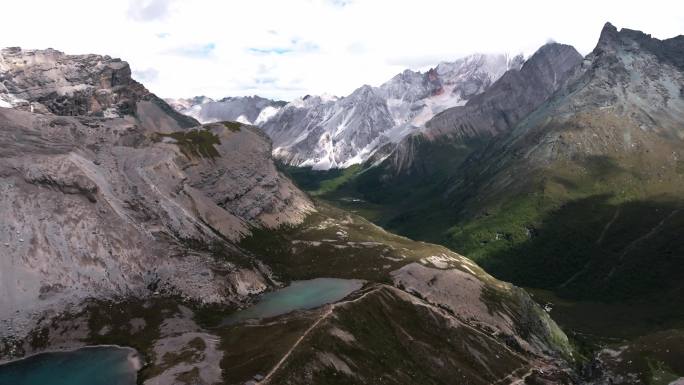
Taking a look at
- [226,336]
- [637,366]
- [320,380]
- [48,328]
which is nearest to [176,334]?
[226,336]

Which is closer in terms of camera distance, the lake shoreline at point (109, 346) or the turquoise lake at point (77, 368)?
the turquoise lake at point (77, 368)

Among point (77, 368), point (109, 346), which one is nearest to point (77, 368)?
point (77, 368)

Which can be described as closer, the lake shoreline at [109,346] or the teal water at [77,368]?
the teal water at [77,368]

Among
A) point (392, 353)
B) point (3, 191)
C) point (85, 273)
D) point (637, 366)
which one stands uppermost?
point (3, 191)

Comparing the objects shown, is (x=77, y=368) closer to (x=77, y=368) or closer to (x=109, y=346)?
(x=77, y=368)

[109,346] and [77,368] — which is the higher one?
[109,346]

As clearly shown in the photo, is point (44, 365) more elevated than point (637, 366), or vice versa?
point (44, 365)

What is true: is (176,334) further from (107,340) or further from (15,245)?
(15,245)

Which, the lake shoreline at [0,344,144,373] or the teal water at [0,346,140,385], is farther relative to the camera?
the lake shoreline at [0,344,144,373]
